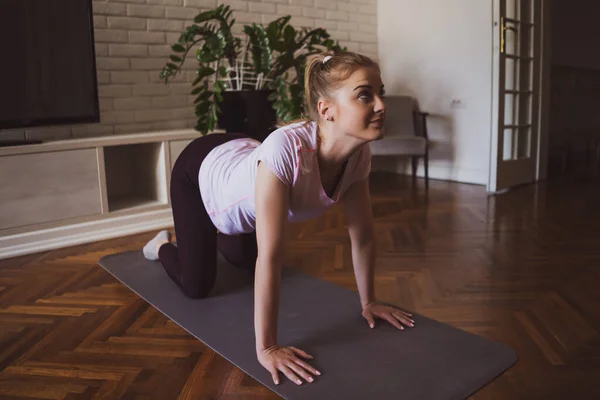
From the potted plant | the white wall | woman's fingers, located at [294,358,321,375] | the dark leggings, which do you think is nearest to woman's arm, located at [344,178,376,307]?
woman's fingers, located at [294,358,321,375]

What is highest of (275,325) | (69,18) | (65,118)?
(69,18)

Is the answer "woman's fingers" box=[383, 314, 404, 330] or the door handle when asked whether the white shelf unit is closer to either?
"woman's fingers" box=[383, 314, 404, 330]

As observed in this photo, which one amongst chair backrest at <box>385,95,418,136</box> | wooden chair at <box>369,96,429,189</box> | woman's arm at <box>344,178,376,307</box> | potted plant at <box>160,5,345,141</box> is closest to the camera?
woman's arm at <box>344,178,376,307</box>

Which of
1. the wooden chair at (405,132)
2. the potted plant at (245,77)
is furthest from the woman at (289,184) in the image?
the wooden chair at (405,132)

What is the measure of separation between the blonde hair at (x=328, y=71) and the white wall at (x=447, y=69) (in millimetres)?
3308

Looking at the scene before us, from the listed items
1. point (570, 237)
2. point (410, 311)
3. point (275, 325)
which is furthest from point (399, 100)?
point (275, 325)

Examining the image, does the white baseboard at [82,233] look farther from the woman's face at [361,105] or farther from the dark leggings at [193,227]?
the woman's face at [361,105]

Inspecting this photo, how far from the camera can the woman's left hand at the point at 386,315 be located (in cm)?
180

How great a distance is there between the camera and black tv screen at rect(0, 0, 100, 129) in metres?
2.83

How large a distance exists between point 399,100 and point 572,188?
160 centimetres

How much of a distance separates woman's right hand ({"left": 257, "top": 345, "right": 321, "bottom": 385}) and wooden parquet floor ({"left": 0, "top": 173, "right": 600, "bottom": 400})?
0.06m

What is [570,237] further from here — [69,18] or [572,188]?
[69,18]

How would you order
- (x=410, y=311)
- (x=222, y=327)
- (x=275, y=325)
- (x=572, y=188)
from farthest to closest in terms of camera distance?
(x=572, y=188), (x=410, y=311), (x=222, y=327), (x=275, y=325)

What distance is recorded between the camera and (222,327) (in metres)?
1.85
